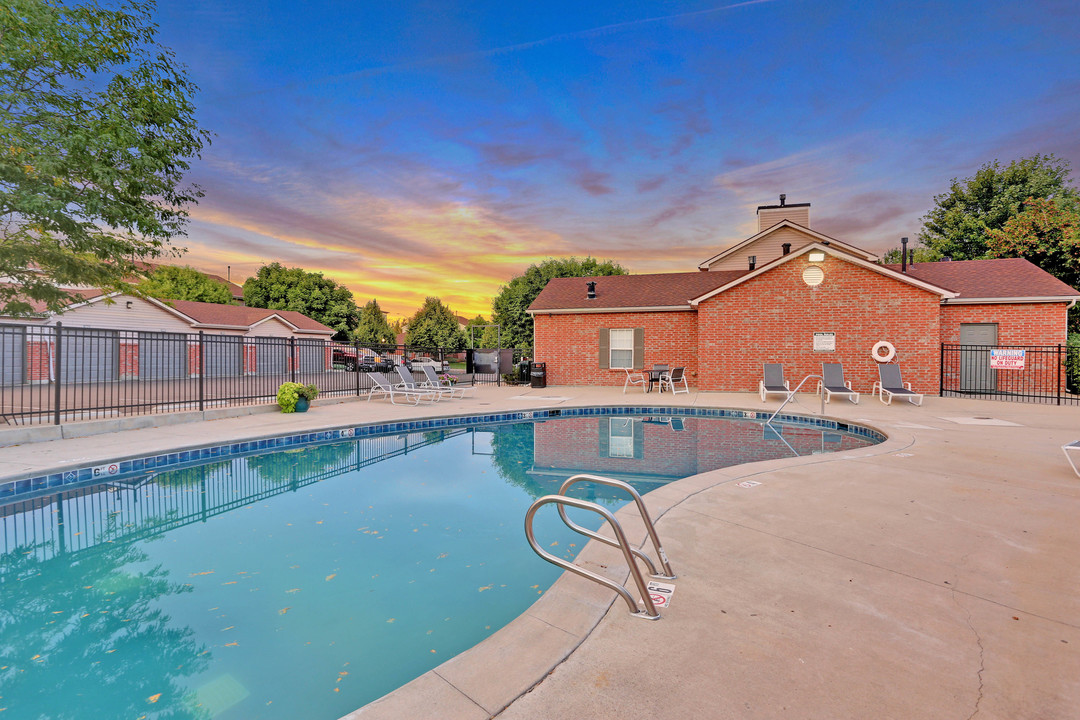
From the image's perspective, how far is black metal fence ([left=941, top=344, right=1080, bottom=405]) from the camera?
14250 millimetres

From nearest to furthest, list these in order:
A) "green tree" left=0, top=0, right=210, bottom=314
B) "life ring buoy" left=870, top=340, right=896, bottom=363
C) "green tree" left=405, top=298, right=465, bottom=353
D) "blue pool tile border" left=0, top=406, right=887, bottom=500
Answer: "blue pool tile border" left=0, top=406, right=887, bottom=500 → "green tree" left=0, top=0, right=210, bottom=314 → "life ring buoy" left=870, top=340, right=896, bottom=363 → "green tree" left=405, top=298, right=465, bottom=353

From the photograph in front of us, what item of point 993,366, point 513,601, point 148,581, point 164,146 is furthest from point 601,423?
point 993,366

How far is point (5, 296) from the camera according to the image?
29.7 ft

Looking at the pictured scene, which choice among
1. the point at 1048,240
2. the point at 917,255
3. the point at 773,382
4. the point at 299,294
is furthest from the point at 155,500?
the point at 917,255

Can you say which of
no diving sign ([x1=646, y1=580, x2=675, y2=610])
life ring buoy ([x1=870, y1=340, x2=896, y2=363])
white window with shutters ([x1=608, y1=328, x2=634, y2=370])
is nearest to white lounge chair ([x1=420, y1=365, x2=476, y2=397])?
white window with shutters ([x1=608, y1=328, x2=634, y2=370])

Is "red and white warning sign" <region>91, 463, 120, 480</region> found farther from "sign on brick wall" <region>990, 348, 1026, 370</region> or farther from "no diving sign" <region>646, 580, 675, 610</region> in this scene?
"sign on brick wall" <region>990, 348, 1026, 370</region>

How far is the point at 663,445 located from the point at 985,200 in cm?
3261

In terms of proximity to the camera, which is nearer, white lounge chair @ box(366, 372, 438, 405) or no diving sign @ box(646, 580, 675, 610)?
no diving sign @ box(646, 580, 675, 610)

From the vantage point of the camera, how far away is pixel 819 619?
2.36m

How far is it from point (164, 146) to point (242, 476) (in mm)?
7532

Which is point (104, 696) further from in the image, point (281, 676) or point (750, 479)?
point (750, 479)

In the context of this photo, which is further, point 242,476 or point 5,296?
point 5,296

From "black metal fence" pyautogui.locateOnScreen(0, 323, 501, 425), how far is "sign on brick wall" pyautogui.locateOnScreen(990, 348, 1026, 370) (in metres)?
16.7

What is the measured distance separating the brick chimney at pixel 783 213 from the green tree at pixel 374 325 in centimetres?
4187
